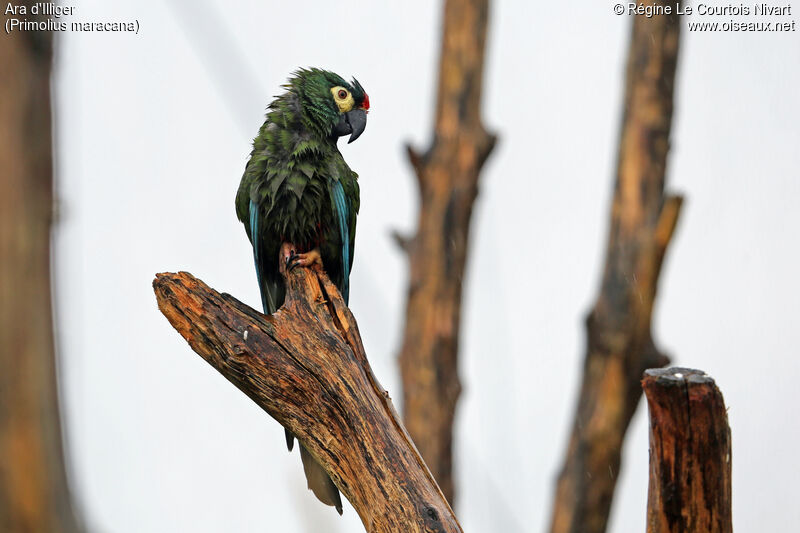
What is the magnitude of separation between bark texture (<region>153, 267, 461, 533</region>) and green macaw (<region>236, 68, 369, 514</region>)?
663mm

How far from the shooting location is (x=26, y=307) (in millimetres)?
3361

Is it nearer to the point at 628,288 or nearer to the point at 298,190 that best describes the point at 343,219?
the point at 298,190

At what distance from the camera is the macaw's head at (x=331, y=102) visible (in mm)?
3861

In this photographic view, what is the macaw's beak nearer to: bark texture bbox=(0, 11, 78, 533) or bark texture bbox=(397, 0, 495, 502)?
bark texture bbox=(0, 11, 78, 533)

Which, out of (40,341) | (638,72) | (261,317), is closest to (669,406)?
(261,317)

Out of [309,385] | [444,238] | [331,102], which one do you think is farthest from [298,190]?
[444,238]

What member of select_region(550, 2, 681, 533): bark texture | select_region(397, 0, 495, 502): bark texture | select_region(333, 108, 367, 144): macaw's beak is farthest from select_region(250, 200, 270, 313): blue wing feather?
select_region(550, 2, 681, 533): bark texture

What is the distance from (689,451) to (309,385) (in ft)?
4.15

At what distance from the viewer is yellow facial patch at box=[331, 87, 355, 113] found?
13.0 ft

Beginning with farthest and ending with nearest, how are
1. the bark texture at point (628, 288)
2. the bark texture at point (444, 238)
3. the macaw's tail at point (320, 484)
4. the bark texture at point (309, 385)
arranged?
1. the bark texture at point (444, 238)
2. the bark texture at point (628, 288)
3. the macaw's tail at point (320, 484)
4. the bark texture at point (309, 385)

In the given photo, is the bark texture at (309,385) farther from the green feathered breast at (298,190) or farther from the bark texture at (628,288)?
the bark texture at (628,288)

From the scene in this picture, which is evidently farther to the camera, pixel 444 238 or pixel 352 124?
pixel 444 238

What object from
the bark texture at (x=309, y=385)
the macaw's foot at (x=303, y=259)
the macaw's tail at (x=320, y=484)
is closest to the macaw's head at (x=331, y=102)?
the macaw's foot at (x=303, y=259)

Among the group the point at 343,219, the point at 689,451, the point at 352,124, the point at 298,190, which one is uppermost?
the point at 352,124
